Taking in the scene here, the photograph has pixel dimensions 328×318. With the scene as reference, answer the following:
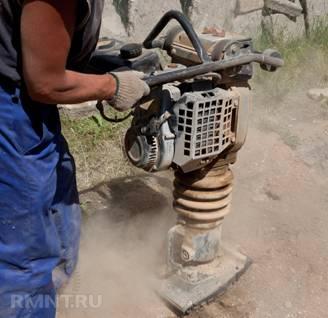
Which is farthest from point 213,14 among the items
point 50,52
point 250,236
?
point 50,52

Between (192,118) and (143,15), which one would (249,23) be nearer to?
(143,15)

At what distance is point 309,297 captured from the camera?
298cm

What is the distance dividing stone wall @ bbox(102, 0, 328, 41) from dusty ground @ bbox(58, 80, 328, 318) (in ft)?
4.40

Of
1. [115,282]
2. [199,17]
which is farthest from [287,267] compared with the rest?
[199,17]

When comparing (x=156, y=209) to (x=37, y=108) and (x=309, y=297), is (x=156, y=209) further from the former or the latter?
(x=37, y=108)

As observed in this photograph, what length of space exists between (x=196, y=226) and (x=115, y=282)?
22.6 inches

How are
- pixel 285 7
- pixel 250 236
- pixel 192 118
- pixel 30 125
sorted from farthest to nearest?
1. pixel 285 7
2. pixel 250 236
3. pixel 192 118
4. pixel 30 125

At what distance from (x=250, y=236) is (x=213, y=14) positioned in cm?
269

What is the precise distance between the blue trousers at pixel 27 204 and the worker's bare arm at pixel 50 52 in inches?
6.0

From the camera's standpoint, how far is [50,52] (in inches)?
71.0

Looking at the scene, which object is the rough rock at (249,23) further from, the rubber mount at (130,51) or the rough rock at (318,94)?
the rubber mount at (130,51)

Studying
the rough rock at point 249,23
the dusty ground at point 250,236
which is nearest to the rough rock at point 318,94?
the dusty ground at point 250,236

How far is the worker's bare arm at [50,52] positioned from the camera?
68.6 inches

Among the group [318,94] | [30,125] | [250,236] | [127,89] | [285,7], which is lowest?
[250,236]
